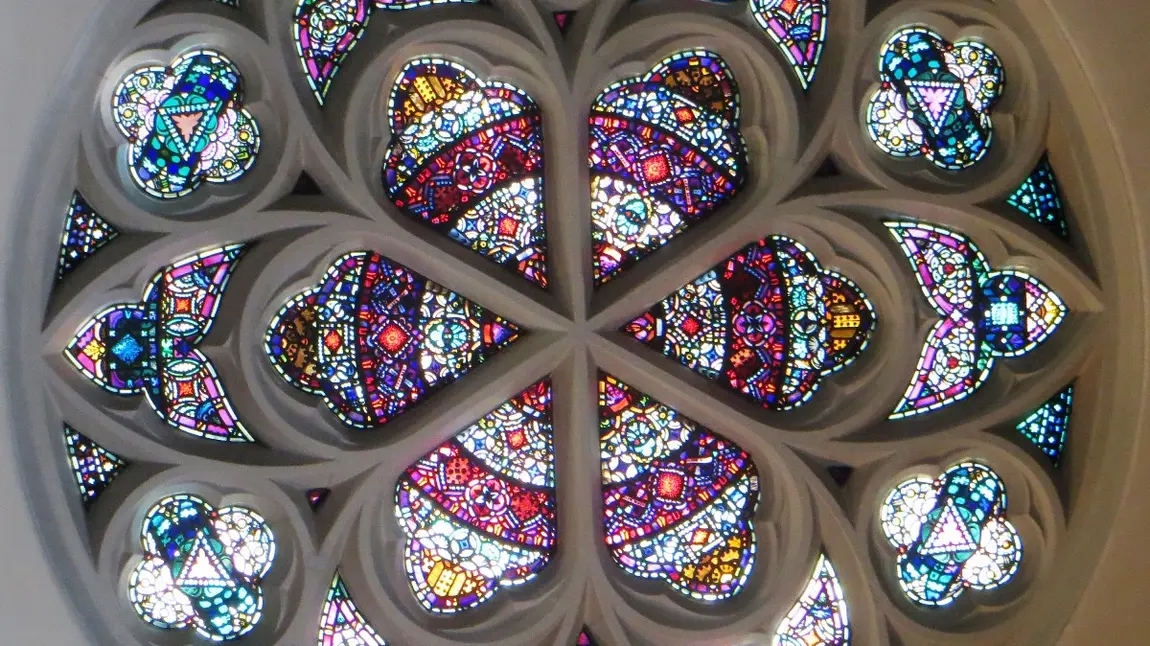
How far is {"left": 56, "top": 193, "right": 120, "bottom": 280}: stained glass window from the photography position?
237 inches

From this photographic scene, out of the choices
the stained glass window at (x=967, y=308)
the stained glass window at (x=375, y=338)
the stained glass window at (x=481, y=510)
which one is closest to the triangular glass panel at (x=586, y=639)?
the stained glass window at (x=481, y=510)

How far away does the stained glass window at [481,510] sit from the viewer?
252 inches

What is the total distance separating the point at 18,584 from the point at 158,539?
1.86 ft

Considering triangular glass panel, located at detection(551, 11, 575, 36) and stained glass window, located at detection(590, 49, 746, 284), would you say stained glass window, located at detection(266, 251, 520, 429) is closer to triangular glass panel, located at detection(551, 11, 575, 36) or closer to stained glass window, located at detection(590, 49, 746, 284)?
stained glass window, located at detection(590, 49, 746, 284)

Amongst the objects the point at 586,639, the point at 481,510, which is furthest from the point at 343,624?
the point at 586,639

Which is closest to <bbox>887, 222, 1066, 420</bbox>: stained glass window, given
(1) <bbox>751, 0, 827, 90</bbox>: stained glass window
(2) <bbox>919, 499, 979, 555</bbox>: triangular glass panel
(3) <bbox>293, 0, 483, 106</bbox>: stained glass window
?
(2) <bbox>919, 499, 979, 555</bbox>: triangular glass panel

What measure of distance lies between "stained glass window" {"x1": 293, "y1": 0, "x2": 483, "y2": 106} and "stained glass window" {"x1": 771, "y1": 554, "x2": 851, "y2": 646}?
2654 millimetres

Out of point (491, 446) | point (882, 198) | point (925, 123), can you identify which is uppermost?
point (925, 123)

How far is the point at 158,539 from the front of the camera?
6102 mm

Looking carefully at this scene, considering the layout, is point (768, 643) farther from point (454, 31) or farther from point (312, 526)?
point (454, 31)

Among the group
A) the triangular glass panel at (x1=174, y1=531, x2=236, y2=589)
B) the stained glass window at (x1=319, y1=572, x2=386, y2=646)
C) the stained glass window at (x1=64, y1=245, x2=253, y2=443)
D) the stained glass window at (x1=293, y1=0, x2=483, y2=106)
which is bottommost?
the stained glass window at (x1=319, y1=572, x2=386, y2=646)

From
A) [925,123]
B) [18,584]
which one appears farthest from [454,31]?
[18,584]

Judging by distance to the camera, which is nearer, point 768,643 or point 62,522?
point 62,522

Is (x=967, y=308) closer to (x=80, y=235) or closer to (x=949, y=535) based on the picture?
(x=949, y=535)
